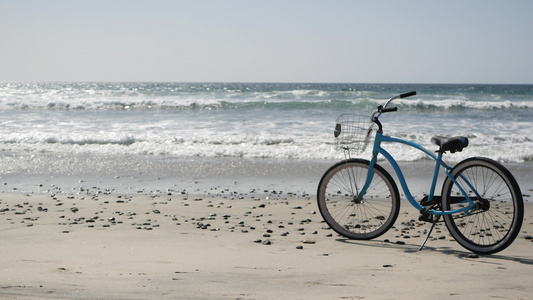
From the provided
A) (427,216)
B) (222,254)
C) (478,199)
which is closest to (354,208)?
(427,216)

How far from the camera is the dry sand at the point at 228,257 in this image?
314 centimetres

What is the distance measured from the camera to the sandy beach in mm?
3156

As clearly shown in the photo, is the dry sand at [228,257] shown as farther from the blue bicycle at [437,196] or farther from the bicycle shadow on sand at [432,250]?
the blue bicycle at [437,196]

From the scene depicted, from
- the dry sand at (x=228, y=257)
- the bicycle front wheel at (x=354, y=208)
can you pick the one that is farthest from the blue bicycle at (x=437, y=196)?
the dry sand at (x=228, y=257)

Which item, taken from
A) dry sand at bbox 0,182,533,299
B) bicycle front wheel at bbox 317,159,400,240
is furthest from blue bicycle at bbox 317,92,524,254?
dry sand at bbox 0,182,533,299

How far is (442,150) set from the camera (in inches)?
169

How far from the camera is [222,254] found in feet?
13.6

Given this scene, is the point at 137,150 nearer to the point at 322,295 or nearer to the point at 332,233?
the point at 332,233

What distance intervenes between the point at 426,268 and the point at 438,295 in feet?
2.21

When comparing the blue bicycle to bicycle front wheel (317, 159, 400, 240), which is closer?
the blue bicycle

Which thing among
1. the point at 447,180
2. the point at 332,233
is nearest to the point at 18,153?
the point at 332,233

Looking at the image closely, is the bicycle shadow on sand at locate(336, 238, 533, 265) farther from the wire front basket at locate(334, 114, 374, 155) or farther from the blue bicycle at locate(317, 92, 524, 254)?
the wire front basket at locate(334, 114, 374, 155)

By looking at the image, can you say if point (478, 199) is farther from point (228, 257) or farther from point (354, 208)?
point (228, 257)

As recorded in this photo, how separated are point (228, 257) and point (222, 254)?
0.11 meters
